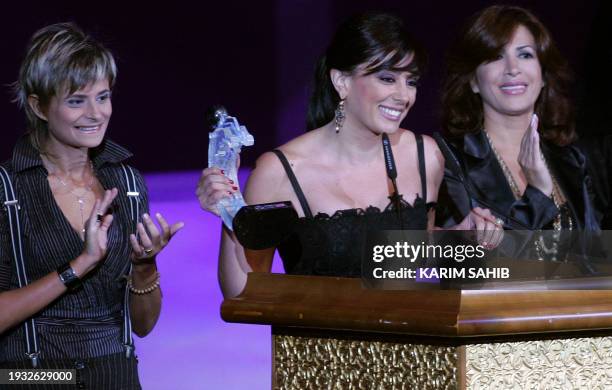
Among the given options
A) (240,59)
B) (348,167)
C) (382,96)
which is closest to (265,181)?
(348,167)

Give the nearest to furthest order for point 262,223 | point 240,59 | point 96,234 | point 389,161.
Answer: point 262,223 < point 96,234 < point 389,161 < point 240,59

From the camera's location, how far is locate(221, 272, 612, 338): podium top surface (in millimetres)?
1431

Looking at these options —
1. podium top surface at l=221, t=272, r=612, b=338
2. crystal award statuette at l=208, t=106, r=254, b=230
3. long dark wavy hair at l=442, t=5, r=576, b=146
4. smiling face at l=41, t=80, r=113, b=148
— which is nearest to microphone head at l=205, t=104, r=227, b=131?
crystal award statuette at l=208, t=106, r=254, b=230

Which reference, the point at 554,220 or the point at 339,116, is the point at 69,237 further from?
the point at 554,220

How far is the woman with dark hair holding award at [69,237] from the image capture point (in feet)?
6.88

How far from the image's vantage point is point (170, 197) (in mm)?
4141

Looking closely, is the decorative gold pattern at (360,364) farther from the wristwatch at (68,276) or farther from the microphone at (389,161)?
the microphone at (389,161)

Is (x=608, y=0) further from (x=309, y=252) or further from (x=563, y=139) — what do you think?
(x=309, y=252)

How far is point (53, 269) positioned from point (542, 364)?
105 centimetres

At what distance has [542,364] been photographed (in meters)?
1.50

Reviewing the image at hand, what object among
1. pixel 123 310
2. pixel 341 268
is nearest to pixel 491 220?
pixel 341 268

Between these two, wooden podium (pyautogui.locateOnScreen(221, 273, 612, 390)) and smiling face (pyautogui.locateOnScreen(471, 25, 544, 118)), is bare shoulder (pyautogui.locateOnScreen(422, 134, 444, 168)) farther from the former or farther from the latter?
wooden podium (pyautogui.locateOnScreen(221, 273, 612, 390))

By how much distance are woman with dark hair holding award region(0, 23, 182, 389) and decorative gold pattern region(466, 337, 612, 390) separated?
2.66ft

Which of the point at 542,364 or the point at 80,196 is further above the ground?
the point at 80,196
